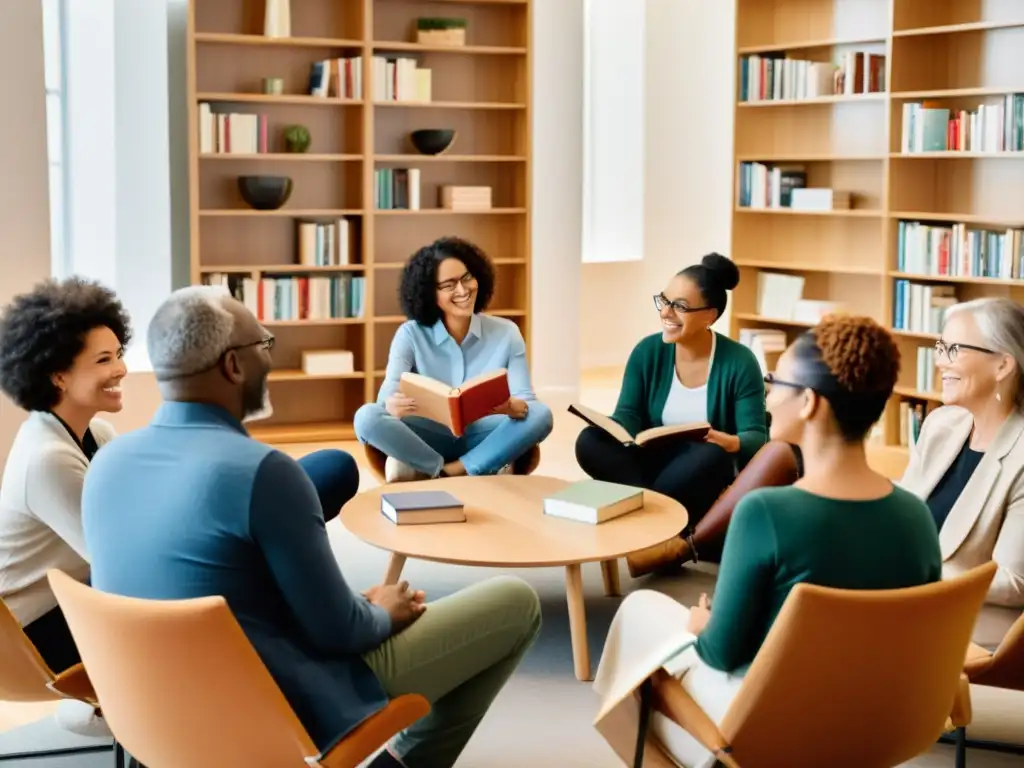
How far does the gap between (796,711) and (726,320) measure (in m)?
7.39

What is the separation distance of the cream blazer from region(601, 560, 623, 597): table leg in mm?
1453

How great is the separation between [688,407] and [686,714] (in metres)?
2.50

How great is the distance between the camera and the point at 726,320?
31.4 ft

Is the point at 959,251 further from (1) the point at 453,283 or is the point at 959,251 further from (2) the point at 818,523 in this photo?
(2) the point at 818,523

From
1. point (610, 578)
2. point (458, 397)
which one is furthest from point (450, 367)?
point (610, 578)

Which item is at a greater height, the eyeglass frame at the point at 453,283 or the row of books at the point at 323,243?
the row of books at the point at 323,243

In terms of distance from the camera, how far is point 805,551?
2344 mm

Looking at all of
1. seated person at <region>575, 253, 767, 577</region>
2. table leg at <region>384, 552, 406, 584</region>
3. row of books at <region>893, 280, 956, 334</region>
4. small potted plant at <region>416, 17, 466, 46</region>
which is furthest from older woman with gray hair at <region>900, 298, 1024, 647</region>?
small potted plant at <region>416, 17, 466, 46</region>

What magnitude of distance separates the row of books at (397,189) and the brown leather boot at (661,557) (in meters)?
3.36

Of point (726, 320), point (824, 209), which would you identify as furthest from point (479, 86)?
point (726, 320)

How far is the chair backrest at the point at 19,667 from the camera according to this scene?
2617mm

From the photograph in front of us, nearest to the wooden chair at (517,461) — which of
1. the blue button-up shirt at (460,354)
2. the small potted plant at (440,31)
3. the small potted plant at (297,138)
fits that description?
the blue button-up shirt at (460,354)

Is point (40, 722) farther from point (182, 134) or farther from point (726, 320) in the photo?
point (726, 320)

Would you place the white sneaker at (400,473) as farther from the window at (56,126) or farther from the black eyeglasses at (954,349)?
the window at (56,126)
